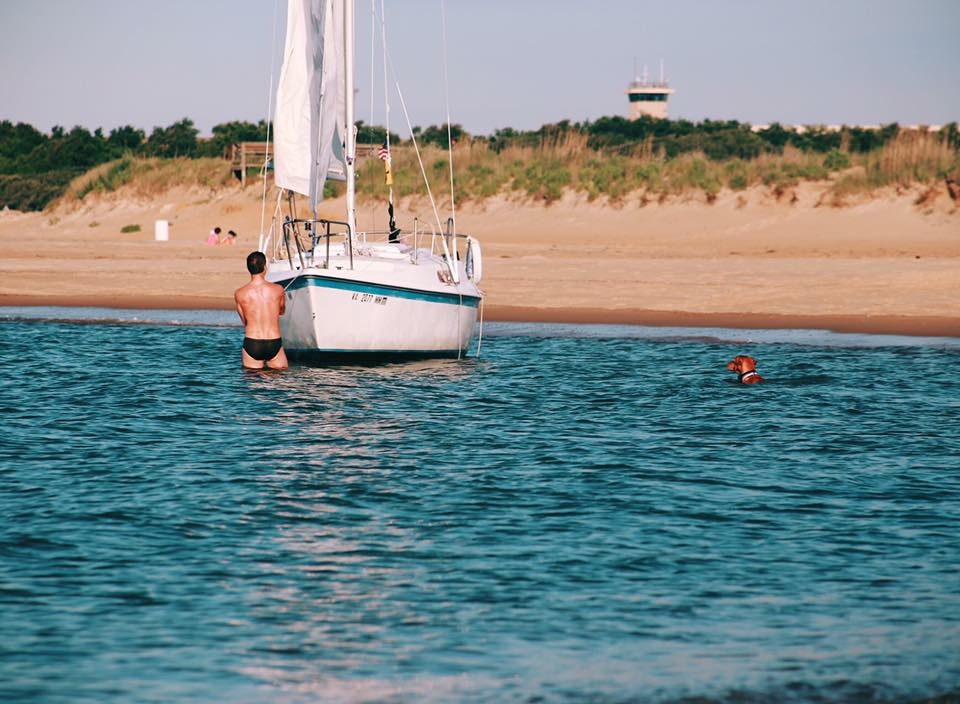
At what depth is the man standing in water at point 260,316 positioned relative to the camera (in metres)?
19.1

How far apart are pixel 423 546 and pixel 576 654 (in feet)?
8.14

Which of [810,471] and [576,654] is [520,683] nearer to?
[576,654]

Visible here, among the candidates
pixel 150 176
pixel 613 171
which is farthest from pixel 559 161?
pixel 150 176

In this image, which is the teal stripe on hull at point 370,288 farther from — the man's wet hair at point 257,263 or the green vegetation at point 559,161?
the green vegetation at point 559,161

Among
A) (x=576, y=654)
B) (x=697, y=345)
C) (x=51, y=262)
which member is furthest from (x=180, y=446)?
(x=51, y=262)

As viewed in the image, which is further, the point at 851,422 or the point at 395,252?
the point at 395,252

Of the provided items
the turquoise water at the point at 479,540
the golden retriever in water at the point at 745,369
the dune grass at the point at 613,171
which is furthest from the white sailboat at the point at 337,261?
the dune grass at the point at 613,171

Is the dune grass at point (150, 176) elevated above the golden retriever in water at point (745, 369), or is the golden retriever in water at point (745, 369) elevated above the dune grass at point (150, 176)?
the dune grass at point (150, 176)

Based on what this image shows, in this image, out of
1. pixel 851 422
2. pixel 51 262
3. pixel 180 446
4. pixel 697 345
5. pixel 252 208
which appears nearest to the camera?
pixel 180 446

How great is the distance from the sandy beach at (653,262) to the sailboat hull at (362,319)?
7.07 m

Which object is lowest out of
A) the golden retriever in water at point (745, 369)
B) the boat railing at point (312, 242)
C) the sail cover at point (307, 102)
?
the golden retriever in water at point (745, 369)

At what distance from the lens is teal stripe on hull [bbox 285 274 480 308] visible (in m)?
19.3

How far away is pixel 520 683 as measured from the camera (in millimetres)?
7262

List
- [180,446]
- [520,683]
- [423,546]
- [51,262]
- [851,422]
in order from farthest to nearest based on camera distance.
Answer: [51,262] → [851,422] → [180,446] → [423,546] → [520,683]
